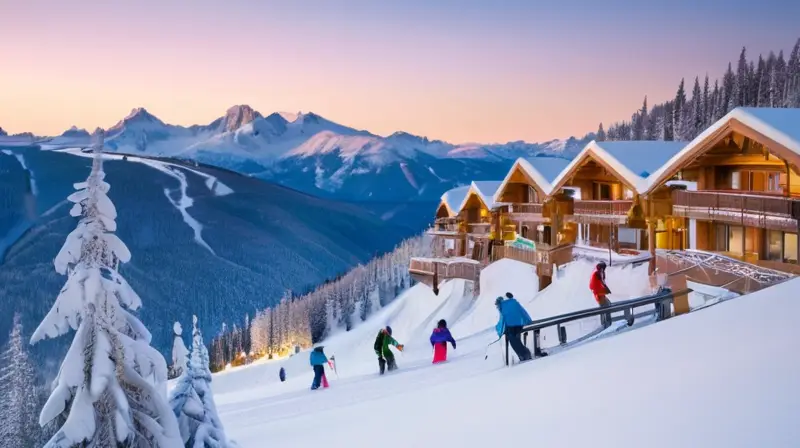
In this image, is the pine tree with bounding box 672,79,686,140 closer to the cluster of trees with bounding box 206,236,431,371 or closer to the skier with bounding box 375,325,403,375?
the cluster of trees with bounding box 206,236,431,371

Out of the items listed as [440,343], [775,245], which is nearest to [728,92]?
[775,245]

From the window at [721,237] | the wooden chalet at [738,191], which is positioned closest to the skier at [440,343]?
the wooden chalet at [738,191]

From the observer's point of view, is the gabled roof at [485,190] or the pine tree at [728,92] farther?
the pine tree at [728,92]

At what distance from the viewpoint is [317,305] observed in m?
93.4

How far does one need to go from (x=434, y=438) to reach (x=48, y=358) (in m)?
120

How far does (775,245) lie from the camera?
928 inches

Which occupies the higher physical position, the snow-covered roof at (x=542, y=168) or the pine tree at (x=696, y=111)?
the pine tree at (x=696, y=111)

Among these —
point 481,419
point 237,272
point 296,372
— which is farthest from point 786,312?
point 237,272

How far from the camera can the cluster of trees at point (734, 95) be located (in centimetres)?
9481

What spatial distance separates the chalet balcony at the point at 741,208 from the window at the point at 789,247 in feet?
5.51

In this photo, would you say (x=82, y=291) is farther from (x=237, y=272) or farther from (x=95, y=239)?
(x=237, y=272)

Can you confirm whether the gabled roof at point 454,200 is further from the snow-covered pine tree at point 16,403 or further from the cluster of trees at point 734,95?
the cluster of trees at point 734,95

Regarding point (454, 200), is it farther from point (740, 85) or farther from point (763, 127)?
point (740, 85)

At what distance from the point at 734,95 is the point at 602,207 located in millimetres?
81697
